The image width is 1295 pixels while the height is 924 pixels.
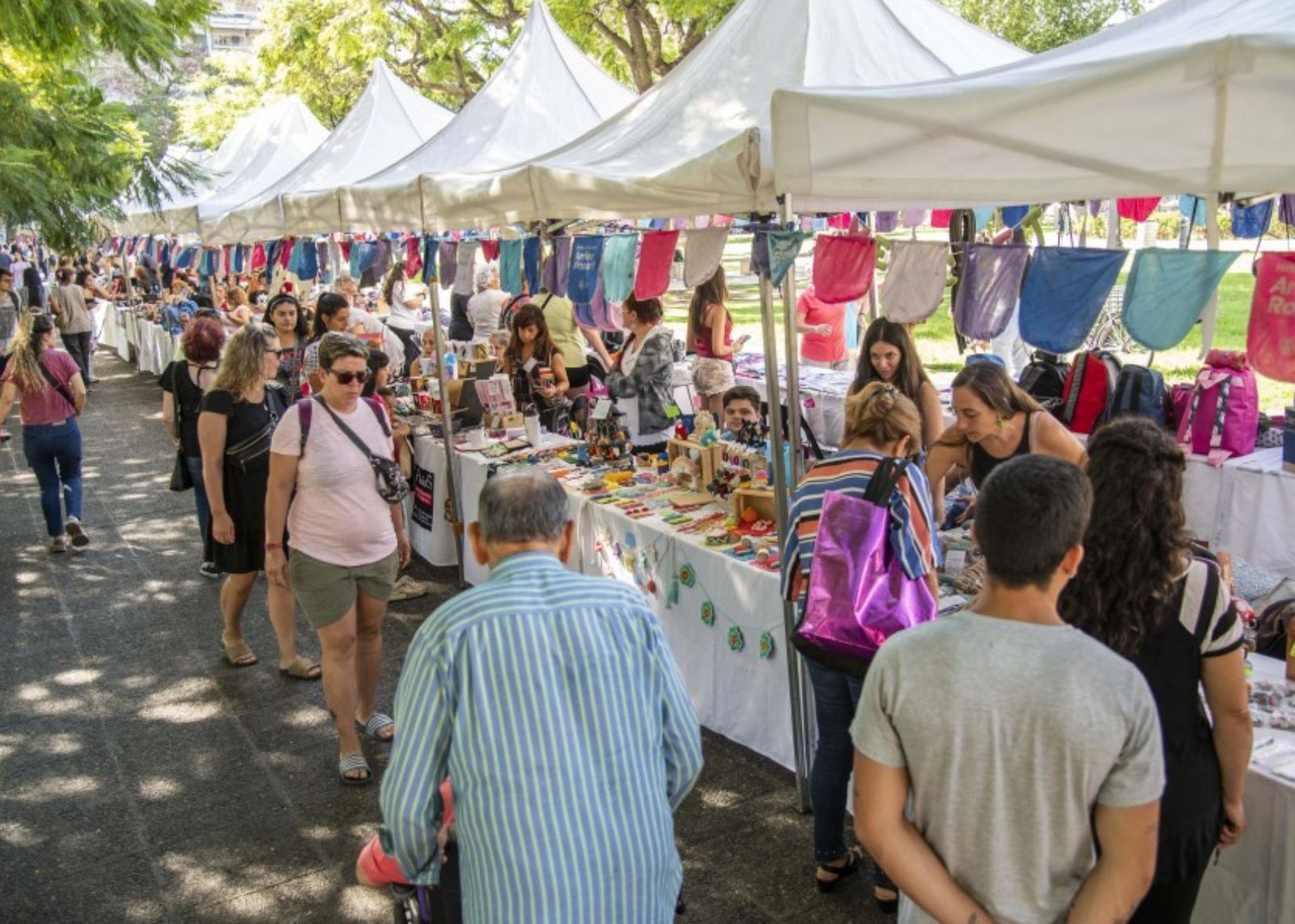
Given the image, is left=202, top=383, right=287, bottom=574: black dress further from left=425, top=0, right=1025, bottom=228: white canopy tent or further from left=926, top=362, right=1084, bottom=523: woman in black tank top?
left=926, top=362, right=1084, bottom=523: woman in black tank top

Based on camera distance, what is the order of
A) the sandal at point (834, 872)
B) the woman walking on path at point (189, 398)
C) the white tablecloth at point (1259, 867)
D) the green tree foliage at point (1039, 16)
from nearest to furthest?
the white tablecloth at point (1259, 867), the sandal at point (834, 872), the woman walking on path at point (189, 398), the green tree foliage at point (1039, 16)

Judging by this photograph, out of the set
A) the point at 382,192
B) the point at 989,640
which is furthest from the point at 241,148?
the point at 989,640

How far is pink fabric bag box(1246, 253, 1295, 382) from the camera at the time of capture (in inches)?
118

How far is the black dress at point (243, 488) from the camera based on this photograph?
5.02m

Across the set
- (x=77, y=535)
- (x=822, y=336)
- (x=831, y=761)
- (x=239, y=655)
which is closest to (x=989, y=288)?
(x=831, y=761)

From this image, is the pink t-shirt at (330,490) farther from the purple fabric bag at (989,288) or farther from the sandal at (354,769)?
the purple fabric bag at (989,288)

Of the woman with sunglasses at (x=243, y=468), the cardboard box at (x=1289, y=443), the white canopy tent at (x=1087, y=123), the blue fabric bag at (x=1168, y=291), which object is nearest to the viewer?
the white canopy tent at (x=1087, y=123)

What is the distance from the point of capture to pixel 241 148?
14.8m

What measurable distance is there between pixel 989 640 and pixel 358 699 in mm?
3611

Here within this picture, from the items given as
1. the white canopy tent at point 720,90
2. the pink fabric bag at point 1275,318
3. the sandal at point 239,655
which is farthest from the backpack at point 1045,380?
the sandal at point 239,655

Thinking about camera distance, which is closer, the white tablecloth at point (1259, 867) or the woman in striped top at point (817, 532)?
the white tablecloth at point (1259, 867)

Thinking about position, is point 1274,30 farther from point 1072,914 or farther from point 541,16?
point 541,16

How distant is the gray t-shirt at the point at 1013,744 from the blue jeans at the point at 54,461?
23.4ft

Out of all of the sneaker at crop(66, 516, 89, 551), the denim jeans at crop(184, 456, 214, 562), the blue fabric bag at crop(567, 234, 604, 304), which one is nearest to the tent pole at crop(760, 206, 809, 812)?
the blue fabric bag at crop(567, 234, 604, 304)
